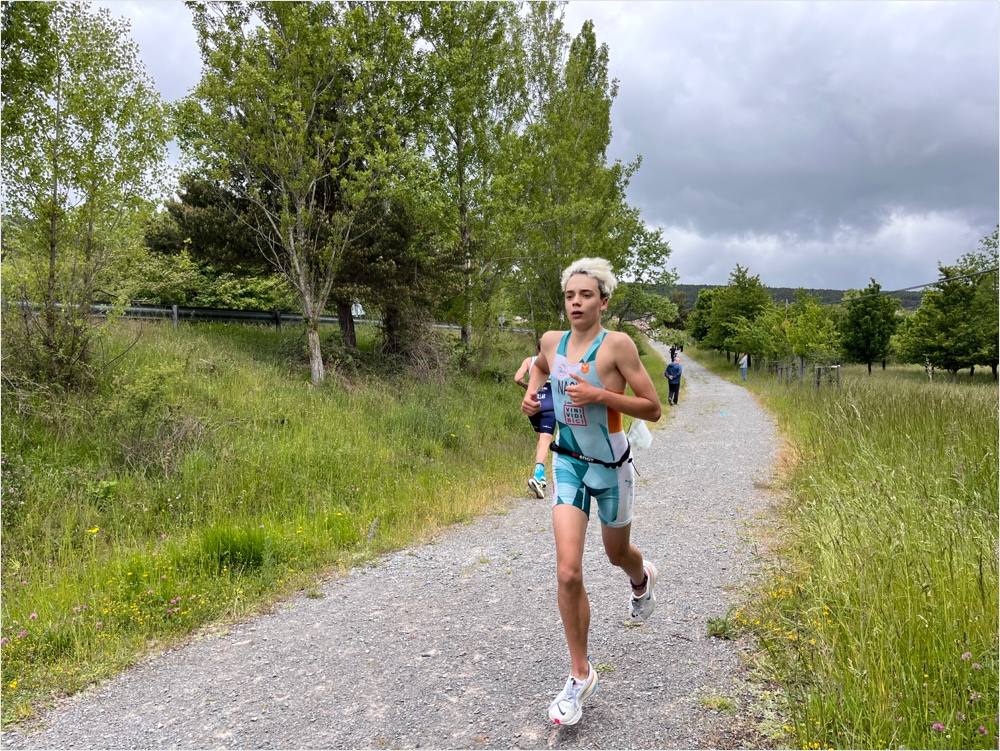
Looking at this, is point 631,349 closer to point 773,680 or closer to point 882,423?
point 773,680

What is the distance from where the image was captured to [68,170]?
8.69 metres

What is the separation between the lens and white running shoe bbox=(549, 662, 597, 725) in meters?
2.95

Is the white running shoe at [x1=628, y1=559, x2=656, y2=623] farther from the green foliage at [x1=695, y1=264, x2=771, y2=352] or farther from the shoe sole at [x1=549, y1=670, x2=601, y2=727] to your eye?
the green foliage at [x1=695, y1=264, x2=771, y2=352]

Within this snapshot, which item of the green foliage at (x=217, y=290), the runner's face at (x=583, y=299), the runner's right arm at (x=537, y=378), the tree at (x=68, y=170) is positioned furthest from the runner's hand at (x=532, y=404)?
the green foliage at (x=217, y=290)

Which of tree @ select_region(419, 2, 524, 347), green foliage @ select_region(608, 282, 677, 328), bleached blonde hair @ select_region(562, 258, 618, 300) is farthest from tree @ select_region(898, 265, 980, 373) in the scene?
bleached blonde hair @ select_region(562, 258, 618, 300)

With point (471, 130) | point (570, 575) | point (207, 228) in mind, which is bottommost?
point (570, 575)

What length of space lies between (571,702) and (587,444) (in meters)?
1.26

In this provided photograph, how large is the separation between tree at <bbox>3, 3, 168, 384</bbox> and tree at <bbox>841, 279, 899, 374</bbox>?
45192 mm

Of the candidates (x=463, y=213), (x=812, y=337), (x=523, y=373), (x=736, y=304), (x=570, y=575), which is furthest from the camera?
(x=736, y=304)

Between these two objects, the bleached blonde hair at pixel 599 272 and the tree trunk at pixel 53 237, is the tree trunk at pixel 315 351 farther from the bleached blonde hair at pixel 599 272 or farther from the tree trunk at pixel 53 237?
the bleached blonde hair at pixel 599 272

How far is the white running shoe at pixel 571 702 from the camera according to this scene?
2.95m

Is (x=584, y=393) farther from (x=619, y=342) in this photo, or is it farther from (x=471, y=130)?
(x=471, y=130)

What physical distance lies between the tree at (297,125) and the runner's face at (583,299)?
35.6ft

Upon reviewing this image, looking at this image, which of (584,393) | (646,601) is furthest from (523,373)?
(646,601)
